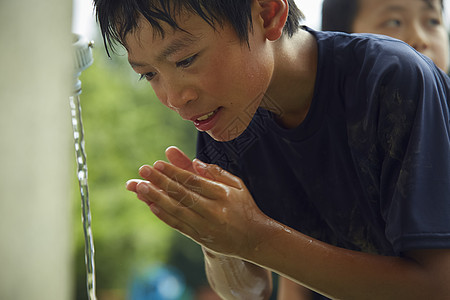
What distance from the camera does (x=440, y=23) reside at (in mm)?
1284

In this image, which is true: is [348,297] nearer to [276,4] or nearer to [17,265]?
[276,4]

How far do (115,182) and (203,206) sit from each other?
180 inches

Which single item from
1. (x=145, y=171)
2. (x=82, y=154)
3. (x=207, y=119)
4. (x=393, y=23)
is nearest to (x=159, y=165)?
(x=145, y=171)

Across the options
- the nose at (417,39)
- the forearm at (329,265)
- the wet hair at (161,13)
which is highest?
the wet hair at (161,13)

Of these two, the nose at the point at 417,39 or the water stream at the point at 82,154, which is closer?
the water stream at the point at 82,154

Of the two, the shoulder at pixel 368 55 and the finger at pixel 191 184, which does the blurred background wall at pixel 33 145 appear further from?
the shoulder at pixel 368 55

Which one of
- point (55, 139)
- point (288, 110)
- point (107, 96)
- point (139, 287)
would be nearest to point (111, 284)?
point (139, 287)

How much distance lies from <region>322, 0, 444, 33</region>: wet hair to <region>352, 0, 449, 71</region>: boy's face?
0.02 m

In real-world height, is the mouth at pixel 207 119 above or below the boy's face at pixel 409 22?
below

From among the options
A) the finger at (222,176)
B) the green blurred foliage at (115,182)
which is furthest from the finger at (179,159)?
the green blurred foliage at (115,182)

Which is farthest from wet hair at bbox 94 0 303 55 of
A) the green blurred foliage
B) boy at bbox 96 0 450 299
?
the green blurred foliage

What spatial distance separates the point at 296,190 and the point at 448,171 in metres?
0.36

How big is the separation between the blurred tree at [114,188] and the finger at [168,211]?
4.32m

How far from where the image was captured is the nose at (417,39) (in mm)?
1221
